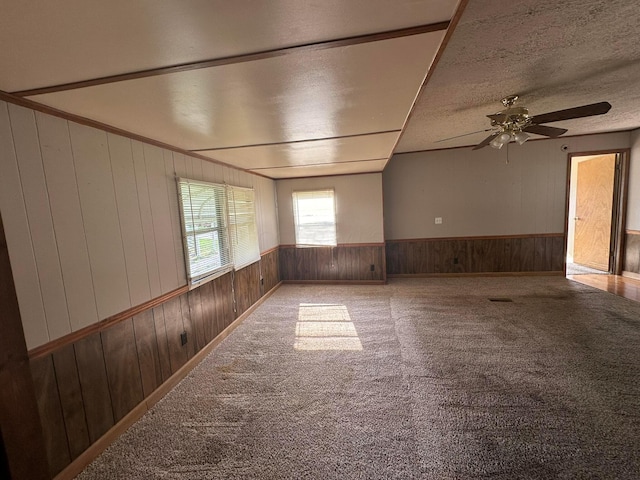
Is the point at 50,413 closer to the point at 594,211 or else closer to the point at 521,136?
the point at 521,136

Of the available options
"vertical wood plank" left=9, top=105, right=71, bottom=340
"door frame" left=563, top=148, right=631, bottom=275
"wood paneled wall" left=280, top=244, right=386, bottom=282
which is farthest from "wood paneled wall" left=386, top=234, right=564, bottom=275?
"vertical wood plank" left=9, top=105, right=71, bottom=340

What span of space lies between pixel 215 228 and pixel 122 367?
1.61 meters

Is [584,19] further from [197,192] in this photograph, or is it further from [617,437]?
[197,192]

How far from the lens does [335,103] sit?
1.71m

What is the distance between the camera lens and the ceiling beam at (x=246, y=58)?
105cm

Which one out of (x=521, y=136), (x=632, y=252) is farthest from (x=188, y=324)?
(x=632, y=252)

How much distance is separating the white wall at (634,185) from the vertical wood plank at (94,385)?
7.12 meters

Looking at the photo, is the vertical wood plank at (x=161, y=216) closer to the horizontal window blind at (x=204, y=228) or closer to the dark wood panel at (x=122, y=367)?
the horizontal window blind at (x=204, y=228)

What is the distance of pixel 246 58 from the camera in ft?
3.79

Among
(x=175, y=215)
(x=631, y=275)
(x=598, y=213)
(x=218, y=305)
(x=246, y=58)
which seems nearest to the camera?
(x=246, y=58)

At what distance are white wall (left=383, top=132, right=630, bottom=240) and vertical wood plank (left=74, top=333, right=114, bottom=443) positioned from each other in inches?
180

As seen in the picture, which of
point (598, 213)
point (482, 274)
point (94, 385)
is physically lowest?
point (482, 274)

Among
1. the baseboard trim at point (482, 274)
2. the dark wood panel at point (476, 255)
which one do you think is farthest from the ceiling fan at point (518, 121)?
the baseboard trim at point (482, 274)

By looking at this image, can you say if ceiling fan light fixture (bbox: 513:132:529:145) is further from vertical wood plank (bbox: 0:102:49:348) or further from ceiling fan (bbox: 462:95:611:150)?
vertical wood plank (bbox: 0:102:49:348)
